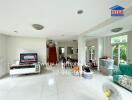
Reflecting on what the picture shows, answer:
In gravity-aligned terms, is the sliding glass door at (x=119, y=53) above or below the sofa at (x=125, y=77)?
above

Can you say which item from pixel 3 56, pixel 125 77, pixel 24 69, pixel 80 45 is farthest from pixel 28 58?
pixel 125 77

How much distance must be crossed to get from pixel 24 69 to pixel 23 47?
169cm

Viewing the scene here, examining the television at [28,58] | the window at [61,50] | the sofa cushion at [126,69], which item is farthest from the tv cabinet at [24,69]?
the window at [61,50]

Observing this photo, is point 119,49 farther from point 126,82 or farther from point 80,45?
point 126,82

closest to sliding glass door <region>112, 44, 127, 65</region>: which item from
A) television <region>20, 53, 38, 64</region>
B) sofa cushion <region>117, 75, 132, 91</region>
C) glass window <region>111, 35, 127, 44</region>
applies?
glass window <region>111, 35, 127, 44</region>

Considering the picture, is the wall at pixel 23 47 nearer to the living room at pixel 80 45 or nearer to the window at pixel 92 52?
the living room at pixel 80 45

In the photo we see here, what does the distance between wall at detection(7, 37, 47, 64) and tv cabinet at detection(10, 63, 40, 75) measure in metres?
1.06

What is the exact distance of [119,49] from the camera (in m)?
6.46

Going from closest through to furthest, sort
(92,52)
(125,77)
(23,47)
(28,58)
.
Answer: (125,77) < (28,58) < (23,47) < (92,52)

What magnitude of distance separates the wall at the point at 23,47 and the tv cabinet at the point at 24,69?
1.06 meters

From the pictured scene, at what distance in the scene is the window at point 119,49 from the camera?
19.8 feet

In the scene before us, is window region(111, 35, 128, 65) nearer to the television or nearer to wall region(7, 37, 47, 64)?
wall region(7, 37, 47, 64)

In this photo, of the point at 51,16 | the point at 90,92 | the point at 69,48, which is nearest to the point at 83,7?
the point at 51,16

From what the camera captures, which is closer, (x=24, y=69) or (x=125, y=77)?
(x=125, y=77)
